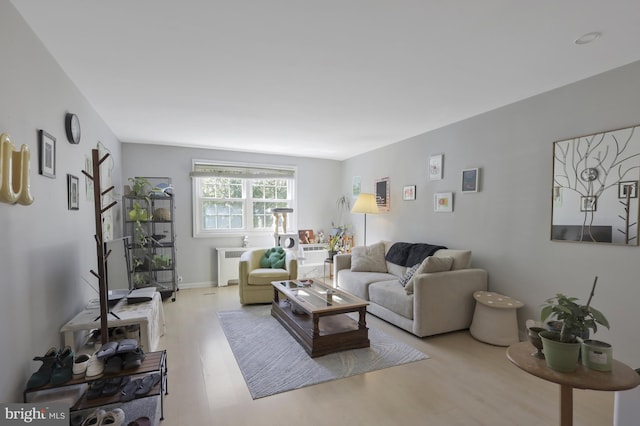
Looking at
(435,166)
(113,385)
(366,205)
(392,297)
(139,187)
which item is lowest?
(113,385)

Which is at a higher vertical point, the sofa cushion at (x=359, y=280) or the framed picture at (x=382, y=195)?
the framed picture at (x=382, y=195)

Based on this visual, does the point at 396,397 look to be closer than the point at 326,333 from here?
Yes

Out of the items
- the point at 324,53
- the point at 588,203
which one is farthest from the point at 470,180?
the point at 324,53

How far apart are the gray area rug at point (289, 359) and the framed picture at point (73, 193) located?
1.81 m

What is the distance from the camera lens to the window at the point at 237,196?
5066 mm

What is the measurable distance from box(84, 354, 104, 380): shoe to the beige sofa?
8.30 ft

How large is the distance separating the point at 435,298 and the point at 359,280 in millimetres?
1104

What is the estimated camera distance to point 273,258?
4324 millimetres

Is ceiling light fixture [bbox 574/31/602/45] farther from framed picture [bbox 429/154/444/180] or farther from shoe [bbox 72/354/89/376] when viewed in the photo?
shoe [bbox 72/354/89/376]

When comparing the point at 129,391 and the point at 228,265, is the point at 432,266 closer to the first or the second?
the point at 129,391

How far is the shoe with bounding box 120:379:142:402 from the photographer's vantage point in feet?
5.74

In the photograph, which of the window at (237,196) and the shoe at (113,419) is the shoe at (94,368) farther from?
the window at (237,196)

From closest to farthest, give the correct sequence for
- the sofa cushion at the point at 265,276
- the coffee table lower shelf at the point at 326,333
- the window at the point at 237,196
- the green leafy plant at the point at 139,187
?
the coffee table lower shelf at the point at 326,333 < the sofa cushion at the point at 265,276 < the green leafy plant at the point at 139,187 < the window at the point at 237,196

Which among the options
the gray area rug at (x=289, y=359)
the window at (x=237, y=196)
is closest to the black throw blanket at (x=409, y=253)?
the gray area rug at (x=289, y=359)
